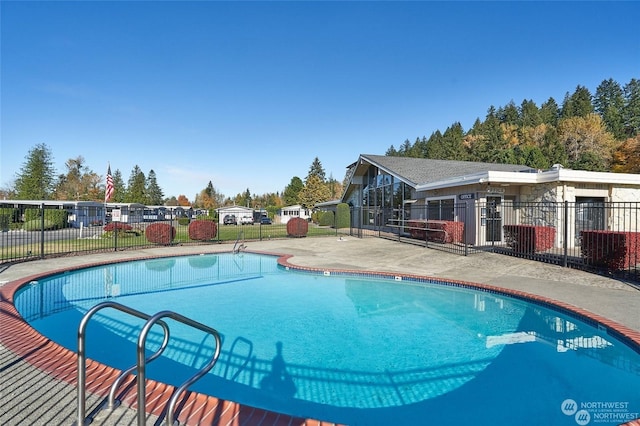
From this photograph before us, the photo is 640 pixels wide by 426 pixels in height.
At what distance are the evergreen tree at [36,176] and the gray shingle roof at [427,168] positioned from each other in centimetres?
Result: 4630

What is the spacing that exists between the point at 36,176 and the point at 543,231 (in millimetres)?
57725

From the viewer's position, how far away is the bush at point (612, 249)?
8.50 meters

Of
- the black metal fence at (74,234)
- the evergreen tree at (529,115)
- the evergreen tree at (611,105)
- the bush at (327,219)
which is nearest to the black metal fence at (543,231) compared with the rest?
the black metal fence at (74,234)

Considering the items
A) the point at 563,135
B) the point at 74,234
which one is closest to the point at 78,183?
the point at 74,234

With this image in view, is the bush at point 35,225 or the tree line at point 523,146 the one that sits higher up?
the tree line at point 523,146

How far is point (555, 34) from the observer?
15852 millimetres

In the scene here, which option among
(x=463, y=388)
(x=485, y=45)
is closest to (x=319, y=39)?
(x=485, y=45)

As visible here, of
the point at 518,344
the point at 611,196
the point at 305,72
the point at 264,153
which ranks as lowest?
the point at 518,344

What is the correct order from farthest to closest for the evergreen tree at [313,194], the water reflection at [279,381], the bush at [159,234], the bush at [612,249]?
the evergreen tree at [313,194]
the bush at [159,234]
the bush at [612,249]
the water reflection at [279,381]

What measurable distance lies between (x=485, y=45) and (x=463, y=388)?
18.1m

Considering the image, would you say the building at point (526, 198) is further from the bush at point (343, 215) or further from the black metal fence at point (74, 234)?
the bush at point (343, 215)

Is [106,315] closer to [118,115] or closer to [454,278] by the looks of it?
[454,278]

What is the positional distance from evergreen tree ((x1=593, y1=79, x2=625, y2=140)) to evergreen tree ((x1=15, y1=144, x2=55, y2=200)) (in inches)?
3130

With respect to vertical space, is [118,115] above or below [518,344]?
above
